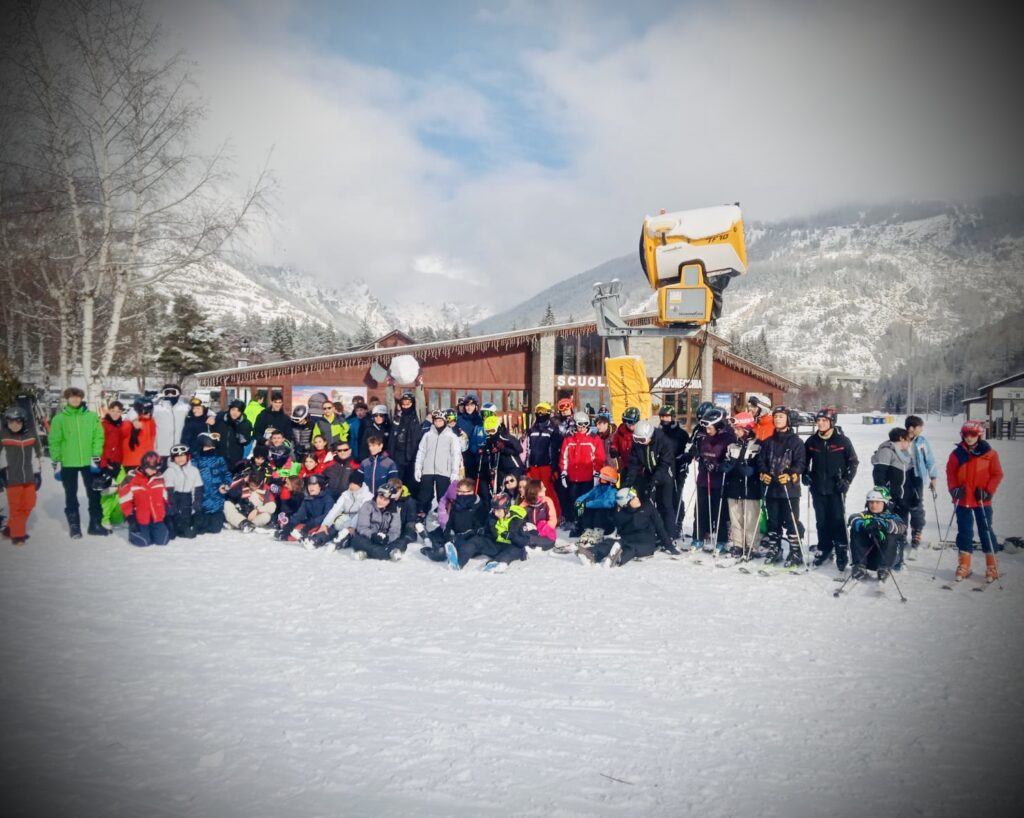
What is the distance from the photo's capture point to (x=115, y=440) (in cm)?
866

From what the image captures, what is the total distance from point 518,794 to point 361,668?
1632 millimetres

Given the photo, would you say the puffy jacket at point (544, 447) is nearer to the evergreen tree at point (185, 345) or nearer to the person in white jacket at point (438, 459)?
the person in white jacket at point (438, 459)

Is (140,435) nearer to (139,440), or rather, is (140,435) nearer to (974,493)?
(139,440)

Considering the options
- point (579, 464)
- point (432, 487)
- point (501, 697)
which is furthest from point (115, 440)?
Result: point (501, 697)

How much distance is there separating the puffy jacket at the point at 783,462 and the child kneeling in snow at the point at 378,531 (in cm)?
443

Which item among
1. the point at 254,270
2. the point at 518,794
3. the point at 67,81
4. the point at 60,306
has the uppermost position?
the point at 67,81

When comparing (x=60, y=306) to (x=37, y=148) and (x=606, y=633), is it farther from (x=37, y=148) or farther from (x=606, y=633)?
(x=606, y=633)

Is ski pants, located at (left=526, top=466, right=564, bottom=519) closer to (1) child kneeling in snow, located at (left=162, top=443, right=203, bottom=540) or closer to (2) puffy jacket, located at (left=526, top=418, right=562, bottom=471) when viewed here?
(2) puffy jacket, located at (left=526, top=418, right=562, bottom=471)

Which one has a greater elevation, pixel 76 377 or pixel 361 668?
pixel 76 377

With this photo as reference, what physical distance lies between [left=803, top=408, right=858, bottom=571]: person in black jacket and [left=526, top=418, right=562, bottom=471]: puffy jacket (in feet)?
11.6

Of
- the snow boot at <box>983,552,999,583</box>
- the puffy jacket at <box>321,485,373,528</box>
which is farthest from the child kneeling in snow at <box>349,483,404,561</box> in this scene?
the snow boot at <box>983,552,999,583</box>

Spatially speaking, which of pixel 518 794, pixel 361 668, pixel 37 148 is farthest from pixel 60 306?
pixel 518 794

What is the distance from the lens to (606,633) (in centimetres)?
473

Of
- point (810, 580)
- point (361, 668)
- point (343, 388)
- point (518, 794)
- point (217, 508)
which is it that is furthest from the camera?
point (343, 388)
